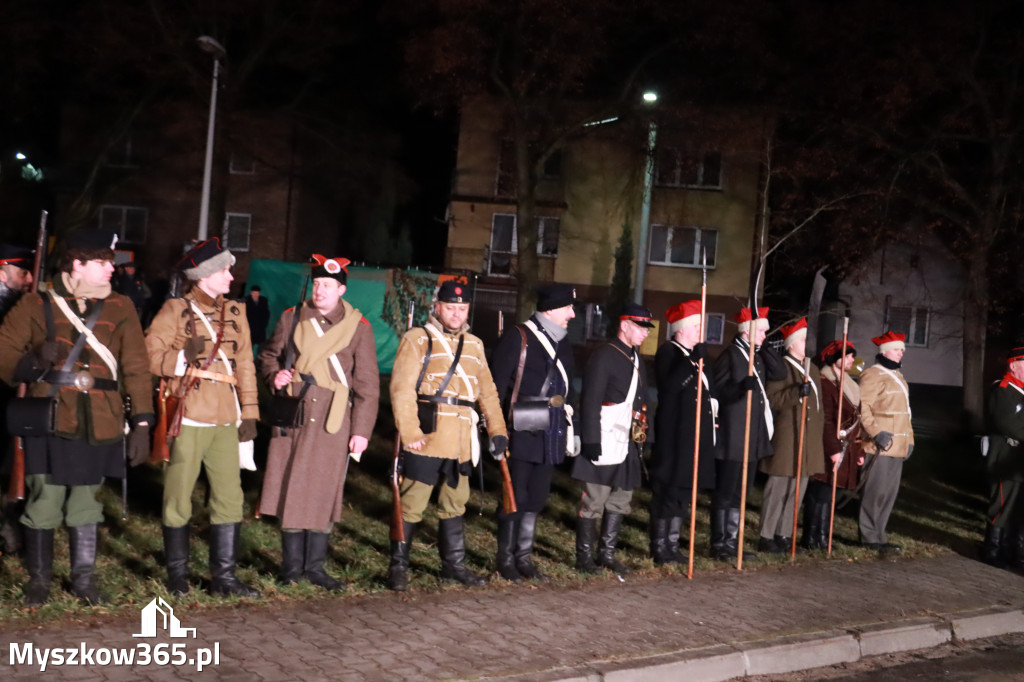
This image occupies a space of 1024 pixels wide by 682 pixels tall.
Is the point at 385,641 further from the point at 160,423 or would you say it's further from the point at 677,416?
the point at 677,416

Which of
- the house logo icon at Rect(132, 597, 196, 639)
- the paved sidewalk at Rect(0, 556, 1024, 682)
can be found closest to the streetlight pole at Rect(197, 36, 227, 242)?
the paved sidewalk at Rect(0, 556, 1024, 682)

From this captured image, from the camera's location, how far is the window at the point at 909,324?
4309 centimetres

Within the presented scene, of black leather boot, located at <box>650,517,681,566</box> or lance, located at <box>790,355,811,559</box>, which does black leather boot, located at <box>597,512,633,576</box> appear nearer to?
black leather boot, located at <box>650,517,681,566</box>

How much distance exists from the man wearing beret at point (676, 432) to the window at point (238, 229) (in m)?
35.1

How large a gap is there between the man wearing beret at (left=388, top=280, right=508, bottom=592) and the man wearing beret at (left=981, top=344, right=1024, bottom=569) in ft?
18.4

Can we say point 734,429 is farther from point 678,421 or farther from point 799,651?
point 799,651

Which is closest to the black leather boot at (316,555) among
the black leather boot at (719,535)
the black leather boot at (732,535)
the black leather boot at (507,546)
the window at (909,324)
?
the black leather boot at (507,546)

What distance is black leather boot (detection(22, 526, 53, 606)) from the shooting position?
654 cm

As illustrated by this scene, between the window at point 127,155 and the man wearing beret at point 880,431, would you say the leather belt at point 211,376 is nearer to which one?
the man wearing beret at point 880,431

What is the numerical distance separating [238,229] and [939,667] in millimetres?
38382

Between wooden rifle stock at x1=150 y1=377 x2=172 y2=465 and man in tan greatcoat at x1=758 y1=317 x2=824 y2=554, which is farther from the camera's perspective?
man in tan greatcoat at x1=758 y1=317 x2=824 y2=554

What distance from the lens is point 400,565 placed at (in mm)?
7723

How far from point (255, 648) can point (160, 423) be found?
163 cm

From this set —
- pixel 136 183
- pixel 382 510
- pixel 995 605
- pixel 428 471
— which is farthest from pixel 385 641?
pixel 136 183
